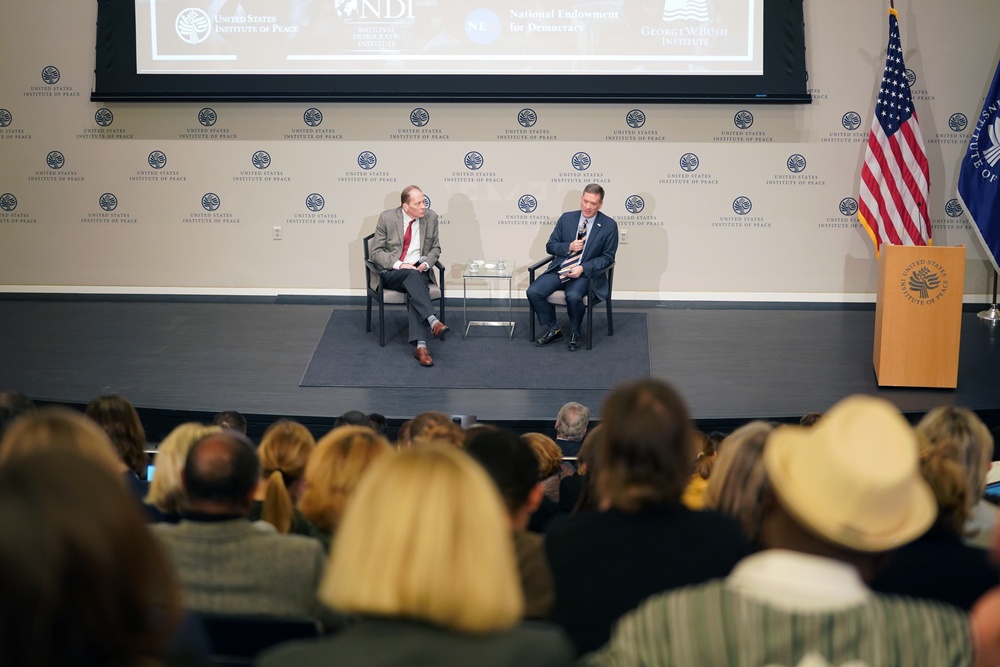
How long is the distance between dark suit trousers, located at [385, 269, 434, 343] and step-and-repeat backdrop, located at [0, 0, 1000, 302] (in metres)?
1.20

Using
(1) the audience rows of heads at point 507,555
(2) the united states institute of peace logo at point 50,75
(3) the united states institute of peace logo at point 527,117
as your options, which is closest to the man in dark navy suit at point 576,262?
(3) the united states institute of peace logo at point 527,117

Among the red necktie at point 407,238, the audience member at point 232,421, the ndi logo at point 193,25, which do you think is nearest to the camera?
the audience member at point 232,421

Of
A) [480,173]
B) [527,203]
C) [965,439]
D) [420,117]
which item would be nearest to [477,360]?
[527,203]

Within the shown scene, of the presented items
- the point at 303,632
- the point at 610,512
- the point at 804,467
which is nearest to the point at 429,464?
the point at 804,467

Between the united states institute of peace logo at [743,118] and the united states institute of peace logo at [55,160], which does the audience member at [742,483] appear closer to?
the united states institute of peace logo at [743,118]

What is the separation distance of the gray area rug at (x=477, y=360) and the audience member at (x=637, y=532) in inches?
170

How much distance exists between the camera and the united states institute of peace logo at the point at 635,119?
783 cm

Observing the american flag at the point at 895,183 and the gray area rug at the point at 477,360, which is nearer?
the gray area rug at the point at 477,360

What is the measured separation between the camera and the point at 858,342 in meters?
7.15

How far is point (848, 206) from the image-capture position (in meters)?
7.92

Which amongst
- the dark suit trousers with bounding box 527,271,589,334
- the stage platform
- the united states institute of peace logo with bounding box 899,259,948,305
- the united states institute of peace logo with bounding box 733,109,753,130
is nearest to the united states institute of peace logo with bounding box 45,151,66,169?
the stage platform

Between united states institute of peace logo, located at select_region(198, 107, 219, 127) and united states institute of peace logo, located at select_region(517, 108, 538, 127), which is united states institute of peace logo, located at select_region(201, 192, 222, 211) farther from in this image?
united states institute of peace logo, located at select_region(517, 108, 538, 127)

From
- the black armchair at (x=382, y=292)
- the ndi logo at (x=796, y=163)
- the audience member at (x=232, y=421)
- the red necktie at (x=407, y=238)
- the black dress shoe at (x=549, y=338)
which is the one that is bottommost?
the audience member at (x=232, y=421)

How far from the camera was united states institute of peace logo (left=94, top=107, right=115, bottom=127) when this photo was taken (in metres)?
8.12
